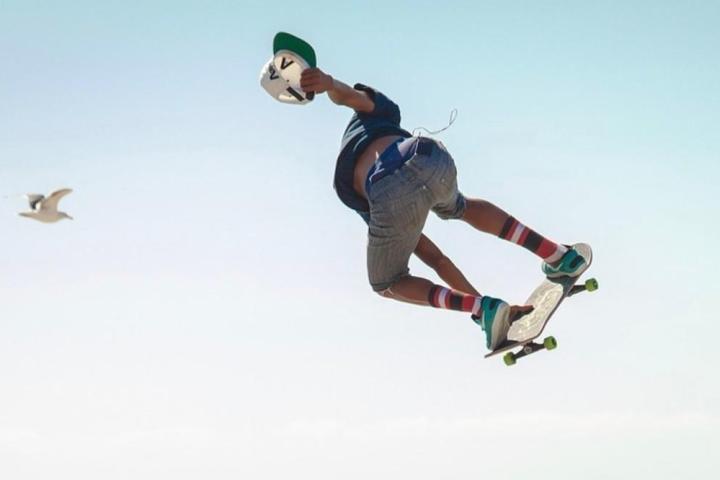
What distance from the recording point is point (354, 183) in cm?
954

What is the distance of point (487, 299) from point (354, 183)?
1.78m

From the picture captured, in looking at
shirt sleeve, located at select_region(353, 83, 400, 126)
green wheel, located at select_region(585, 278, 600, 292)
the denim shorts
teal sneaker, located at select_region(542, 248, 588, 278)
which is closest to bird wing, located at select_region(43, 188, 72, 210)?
the denim shorts

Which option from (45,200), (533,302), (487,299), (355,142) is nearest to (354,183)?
(355,142)

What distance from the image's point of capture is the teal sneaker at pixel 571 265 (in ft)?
33.7

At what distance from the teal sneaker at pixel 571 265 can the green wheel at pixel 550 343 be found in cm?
115

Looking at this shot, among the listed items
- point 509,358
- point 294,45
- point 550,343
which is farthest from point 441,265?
point 294,45

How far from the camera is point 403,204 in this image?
9.02 m

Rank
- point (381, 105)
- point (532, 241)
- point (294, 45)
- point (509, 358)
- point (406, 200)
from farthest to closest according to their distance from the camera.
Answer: point (532, 241)
point (509, 358)
point (381, 105)
point (406, 200)
point (294, 45)

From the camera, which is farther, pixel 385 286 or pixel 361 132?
pixel 385 286

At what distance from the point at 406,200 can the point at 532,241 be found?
186 centimetres

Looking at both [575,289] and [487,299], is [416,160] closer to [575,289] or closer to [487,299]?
[487,299]

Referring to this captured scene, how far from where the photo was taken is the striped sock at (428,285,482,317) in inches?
379

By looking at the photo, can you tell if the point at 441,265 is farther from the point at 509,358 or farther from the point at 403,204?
the point at 403,204

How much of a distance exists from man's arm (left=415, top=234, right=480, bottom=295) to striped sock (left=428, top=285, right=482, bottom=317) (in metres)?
0.52
